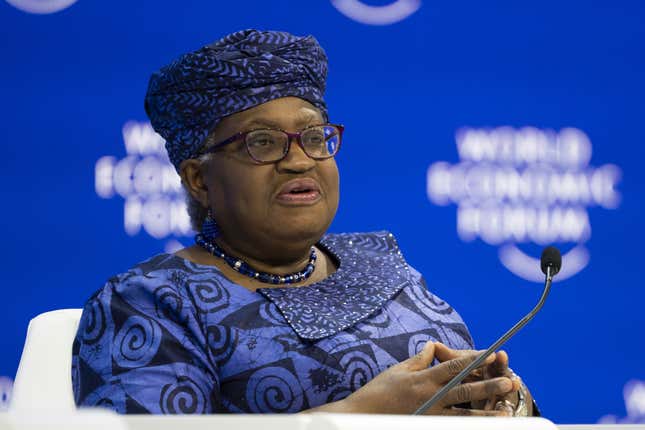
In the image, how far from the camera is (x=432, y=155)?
3.18 metres

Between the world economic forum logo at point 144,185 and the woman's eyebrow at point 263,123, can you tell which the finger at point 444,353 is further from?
the world economic forum logo at point 144,185

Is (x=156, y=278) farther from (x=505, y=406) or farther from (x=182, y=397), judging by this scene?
(x=505, y=406)

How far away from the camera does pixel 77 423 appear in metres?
0.73

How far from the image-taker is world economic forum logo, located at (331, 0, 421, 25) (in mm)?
3197

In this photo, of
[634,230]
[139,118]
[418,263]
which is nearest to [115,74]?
[139,118]

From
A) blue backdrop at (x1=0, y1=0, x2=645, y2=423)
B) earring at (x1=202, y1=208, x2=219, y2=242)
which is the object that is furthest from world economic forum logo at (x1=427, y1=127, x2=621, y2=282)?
earring at (x1=202, y1=208, x2=219, y2=242)

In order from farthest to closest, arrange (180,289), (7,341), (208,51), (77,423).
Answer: (7,341), (208,51), (180,289), (77,423)

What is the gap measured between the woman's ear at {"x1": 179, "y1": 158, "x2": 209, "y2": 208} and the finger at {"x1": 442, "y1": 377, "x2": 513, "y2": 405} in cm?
71

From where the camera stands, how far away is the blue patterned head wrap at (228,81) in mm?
2021

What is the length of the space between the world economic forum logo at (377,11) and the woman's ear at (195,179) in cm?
122

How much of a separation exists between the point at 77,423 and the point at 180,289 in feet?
3.83

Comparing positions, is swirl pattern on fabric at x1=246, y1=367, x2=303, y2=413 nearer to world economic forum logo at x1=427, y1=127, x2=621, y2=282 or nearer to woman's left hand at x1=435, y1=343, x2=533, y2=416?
woman's left hand at x1=435, y1=343, x2=533, y2=416

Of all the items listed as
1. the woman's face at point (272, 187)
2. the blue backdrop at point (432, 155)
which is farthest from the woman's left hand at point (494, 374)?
the blue backdrop at point (432, 155)

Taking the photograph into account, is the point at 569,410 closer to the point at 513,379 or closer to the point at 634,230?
the point at 634,230
